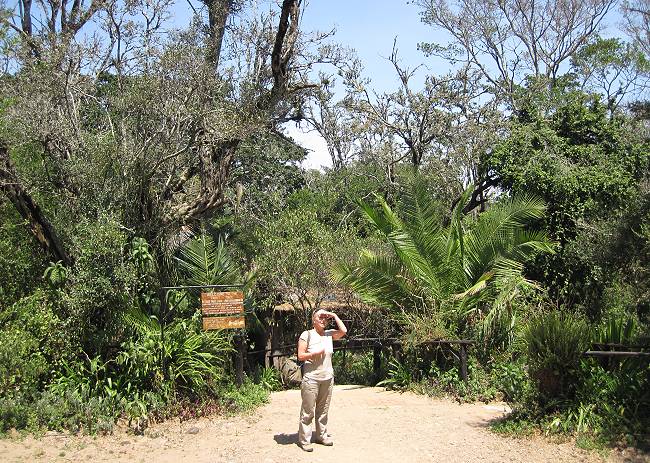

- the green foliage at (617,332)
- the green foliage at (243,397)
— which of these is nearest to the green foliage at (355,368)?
the green foliage at (243,397)

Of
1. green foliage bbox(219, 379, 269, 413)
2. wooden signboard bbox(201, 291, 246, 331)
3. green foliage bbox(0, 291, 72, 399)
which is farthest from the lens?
green foliage bbox(219, 379, 269, 413)

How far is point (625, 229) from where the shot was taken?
1125 cm

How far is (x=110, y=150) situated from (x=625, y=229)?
8455mm

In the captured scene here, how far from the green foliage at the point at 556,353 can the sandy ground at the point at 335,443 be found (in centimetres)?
72

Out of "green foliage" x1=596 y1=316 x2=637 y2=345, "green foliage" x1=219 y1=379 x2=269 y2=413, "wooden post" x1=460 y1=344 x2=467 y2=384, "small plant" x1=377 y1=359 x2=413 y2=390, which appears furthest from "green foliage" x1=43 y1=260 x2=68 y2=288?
"green foliage" x1=596 y1=316 x2=637 y2=345

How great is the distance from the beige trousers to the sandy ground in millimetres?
194

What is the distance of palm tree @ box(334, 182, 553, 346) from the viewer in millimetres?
11844

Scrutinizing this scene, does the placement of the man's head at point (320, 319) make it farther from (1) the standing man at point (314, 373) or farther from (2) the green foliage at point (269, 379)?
(2) the green foliage at point (269, 379)

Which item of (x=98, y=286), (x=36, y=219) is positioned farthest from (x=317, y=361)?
(x=36, y=219)

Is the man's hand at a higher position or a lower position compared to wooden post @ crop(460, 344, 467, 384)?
higher

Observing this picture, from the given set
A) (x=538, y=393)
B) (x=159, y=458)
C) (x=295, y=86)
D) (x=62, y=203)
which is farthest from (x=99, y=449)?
(x=295, y=86)

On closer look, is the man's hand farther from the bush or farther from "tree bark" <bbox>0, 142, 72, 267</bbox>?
the bush

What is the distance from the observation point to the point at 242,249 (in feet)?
42.7

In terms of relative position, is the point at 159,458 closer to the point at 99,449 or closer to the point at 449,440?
the point at 99,449
